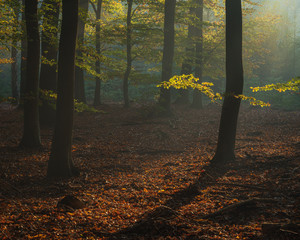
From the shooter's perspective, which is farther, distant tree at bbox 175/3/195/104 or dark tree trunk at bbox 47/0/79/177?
distant tree at bbox 175/3/195/104

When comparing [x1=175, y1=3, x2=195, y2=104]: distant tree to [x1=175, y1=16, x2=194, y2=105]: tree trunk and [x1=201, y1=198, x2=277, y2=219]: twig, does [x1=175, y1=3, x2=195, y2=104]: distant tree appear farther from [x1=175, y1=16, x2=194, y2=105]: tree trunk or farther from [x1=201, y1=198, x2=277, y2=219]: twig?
[x1=201, y1=198, x2=277, y2=219]: twig

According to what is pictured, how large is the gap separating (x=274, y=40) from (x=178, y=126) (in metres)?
23.0

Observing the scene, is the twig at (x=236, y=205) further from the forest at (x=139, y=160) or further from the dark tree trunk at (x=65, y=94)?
the dark tree trunk at (x=65, y=94)

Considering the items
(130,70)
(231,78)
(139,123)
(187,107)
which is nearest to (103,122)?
(139,123)

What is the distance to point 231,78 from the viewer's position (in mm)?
7828

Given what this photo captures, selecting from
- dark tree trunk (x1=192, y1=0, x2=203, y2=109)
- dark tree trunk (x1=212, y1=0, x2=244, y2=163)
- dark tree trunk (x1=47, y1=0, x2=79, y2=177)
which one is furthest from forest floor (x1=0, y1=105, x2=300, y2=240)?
dark tree trunk (x1=192, y1=0, x2=203, y2=109)

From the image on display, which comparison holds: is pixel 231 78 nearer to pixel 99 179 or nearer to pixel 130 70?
pixel 99 179

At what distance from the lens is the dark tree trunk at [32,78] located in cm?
855

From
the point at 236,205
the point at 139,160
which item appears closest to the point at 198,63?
the point at 139,160

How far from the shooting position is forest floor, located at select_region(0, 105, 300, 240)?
443 cm

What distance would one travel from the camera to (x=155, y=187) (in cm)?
698

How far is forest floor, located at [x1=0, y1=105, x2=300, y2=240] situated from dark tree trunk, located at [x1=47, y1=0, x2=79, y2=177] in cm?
49

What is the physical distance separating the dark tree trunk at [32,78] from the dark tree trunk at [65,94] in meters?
2.14

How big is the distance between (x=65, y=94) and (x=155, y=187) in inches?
131
